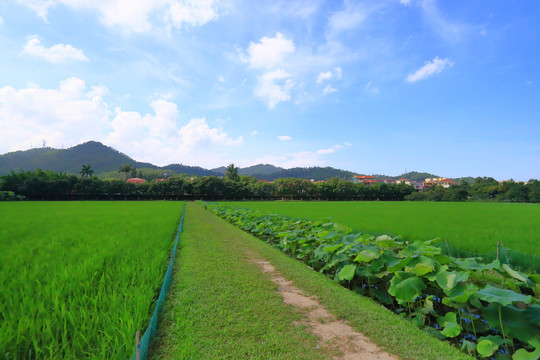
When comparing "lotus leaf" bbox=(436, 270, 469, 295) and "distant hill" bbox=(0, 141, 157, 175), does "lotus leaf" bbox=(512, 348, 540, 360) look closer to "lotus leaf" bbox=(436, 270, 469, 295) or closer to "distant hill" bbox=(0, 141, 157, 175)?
"lotus leaf" bbox=(436, 270, 469, 295)

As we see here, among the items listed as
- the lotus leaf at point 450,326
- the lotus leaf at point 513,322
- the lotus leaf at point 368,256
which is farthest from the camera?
the lotus leaf at point 368,256

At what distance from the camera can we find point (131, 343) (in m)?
2.68

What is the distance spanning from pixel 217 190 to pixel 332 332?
63829 mm

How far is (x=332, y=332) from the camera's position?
3438 mm

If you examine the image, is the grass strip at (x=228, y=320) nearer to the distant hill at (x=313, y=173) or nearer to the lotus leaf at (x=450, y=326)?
the lotus leaf at (x=450, y=326)

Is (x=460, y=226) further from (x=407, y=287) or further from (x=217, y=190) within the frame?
(x=217, y=190)

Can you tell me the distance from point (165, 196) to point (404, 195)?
239 ft

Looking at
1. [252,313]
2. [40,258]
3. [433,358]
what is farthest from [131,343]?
[40,258]

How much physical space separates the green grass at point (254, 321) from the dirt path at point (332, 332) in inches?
4.8

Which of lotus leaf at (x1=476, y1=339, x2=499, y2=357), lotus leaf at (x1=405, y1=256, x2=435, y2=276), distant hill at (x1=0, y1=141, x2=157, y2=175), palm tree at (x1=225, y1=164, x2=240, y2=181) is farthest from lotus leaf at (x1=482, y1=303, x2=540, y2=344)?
distant hill at (x1=0, y1=141, x2=157, y2=175)

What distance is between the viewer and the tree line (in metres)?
56.2

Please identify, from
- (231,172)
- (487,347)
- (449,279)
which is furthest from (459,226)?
(231,172)

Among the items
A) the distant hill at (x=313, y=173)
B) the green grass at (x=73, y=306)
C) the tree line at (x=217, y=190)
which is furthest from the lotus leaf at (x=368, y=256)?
Answer: the distant hill at (x=313, y=173)

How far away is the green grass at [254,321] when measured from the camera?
2914 mm
